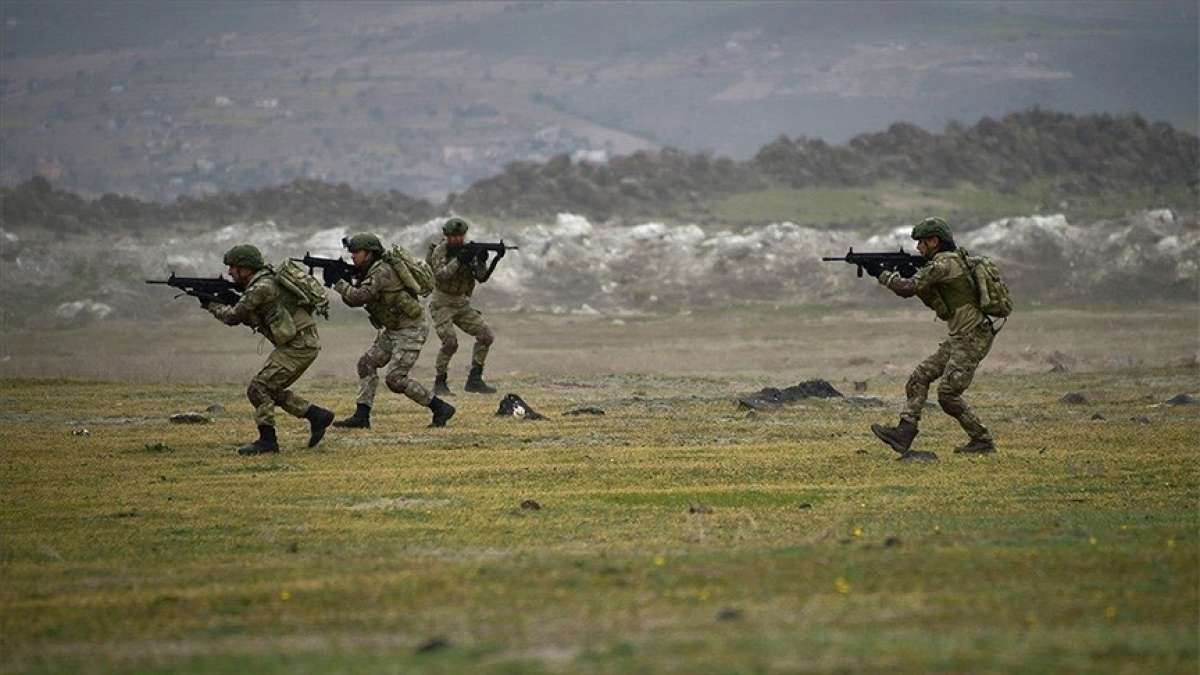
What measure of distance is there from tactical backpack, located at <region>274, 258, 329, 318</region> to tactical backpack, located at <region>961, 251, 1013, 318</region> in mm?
5839

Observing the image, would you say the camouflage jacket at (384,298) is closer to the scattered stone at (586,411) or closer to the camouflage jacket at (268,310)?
the camouflage jacket at (268,310)

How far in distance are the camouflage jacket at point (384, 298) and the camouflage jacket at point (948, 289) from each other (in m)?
5.26

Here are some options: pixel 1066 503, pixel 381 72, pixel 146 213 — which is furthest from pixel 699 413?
pixel 381 72

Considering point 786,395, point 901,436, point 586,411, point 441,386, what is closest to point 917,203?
point 786,395

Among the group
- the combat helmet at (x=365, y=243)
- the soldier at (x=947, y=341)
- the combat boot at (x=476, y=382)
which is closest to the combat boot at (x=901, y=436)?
the soldier at (x=947, y=341)

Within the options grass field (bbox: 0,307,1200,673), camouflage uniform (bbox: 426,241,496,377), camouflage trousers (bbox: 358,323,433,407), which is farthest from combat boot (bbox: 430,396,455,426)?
camouflage uniform (bbox: 426,241,496,377)

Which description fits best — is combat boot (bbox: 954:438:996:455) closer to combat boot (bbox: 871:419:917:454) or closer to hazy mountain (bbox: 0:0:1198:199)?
combat boot (bbox: 871:419:917:454)

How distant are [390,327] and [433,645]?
12.9 m

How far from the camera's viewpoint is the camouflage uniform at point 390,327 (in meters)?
23.1

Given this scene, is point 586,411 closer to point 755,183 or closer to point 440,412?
point 440,412

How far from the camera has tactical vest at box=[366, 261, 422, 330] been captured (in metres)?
23.1

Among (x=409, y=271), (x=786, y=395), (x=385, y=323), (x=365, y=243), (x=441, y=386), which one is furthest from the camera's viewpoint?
(x=441, y=386)

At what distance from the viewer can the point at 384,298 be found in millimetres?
23359

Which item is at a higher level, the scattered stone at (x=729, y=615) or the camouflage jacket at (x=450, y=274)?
the camouflage jacket at (x=450, y=274)
